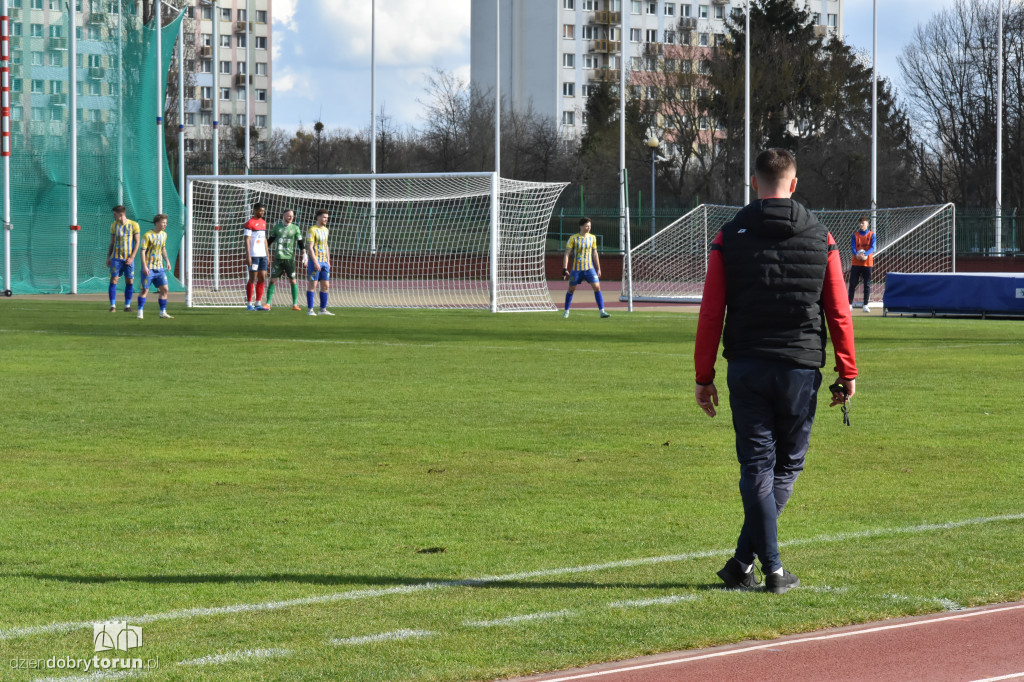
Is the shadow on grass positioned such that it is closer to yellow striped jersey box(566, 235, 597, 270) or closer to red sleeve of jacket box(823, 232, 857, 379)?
red sleeve of jacket box(823, 232, 857, 379)

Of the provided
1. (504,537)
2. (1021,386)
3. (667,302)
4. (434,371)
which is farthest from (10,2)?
(504,537)

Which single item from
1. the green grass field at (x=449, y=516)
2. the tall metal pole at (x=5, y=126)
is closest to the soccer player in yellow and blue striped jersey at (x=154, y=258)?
the green grass field at (x=449, y=516)

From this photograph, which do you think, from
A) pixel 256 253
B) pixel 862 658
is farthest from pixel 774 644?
pixel 256 253

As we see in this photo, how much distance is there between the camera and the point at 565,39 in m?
110

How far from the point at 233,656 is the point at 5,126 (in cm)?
3270

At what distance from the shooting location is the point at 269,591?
18.7 feet

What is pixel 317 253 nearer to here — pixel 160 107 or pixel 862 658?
pixel 160 107

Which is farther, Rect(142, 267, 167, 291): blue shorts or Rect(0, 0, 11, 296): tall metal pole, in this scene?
Rect(0, 0, 11, 296): tall metal pole

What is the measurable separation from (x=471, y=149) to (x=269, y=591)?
6563 centimetres

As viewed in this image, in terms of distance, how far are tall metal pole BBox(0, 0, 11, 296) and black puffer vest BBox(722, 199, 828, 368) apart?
30.9 m

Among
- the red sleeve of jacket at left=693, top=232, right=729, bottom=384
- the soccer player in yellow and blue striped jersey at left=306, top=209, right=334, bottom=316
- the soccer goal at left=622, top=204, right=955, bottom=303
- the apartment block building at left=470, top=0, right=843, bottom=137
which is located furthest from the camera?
the apartment block building at left=470, top=0, right=843, bottom=137

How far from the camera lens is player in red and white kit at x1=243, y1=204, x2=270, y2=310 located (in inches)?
1131

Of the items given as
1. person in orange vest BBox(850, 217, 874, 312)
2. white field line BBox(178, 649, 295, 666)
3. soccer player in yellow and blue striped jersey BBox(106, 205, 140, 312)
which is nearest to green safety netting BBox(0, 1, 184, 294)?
soccer player in yellow and blue striped jersey BBox(106, 205, 140, 312)

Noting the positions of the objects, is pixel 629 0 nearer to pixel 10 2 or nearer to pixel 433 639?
pixel 10 2
